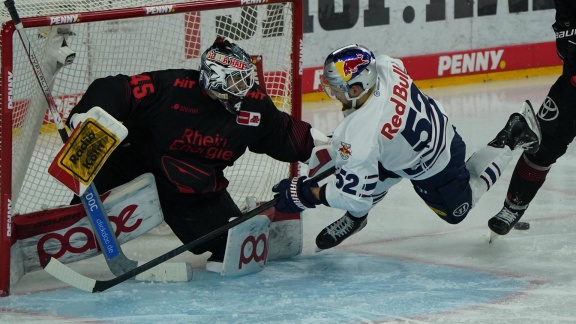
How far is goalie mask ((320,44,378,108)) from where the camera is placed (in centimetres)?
400

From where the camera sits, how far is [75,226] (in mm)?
4199

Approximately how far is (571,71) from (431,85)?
134 inches

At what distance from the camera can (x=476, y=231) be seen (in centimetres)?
499

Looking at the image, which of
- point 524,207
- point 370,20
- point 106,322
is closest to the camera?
point 106,322

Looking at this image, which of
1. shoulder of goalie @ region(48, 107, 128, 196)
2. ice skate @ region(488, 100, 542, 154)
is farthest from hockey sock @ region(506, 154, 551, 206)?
shoulder of goalie @ region(48, 107, 128, 196)

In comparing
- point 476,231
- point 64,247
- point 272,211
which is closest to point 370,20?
point 476,231

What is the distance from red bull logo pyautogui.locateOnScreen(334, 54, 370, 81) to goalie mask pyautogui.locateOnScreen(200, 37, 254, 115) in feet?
1.11

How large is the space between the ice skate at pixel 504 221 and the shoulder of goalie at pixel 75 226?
1.37 meters

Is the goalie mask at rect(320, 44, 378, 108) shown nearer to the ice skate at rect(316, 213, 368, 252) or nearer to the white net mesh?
the white net mesh

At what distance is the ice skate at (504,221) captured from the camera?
471 centimetres

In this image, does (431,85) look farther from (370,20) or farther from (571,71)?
(571,71)

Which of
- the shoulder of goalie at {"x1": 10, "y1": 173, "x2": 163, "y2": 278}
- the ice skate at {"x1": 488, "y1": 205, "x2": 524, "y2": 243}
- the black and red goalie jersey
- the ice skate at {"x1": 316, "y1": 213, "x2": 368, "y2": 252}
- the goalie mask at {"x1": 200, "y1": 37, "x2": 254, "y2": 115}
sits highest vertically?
the goalie mask at {"x1": 200, "y1": 37, "x2": 254, "y2": 115}

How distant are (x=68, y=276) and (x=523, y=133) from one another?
72.2 inches

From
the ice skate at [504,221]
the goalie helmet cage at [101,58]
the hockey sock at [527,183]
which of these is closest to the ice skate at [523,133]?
the hockey sock at [527,183]
